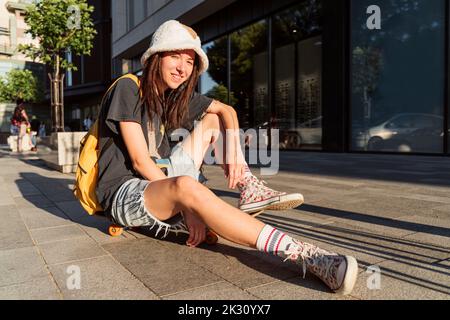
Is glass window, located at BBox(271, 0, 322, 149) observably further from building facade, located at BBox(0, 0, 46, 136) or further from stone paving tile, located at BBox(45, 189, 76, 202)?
building facade, located at BBox(0, 0, 46, 136)

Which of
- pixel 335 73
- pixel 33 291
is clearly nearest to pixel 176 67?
pixel 33 291

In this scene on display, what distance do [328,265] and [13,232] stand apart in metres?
2.57

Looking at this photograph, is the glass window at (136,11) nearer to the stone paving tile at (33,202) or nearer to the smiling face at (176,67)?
the stone paving tile at (33,202)

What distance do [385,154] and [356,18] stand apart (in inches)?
159

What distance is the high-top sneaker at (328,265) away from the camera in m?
1.79

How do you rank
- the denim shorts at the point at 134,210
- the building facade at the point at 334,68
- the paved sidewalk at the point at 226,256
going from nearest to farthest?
the paved sidewalk at the point at 226,256 < the denim shorts at the point at 134,210 < the building facade at the point at 334,68

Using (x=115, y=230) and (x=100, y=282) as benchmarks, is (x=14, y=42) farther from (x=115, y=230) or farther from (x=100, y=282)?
(x=100, y=282)

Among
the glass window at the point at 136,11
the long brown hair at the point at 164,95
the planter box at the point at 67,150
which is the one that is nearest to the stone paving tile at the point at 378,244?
the long brown hair at the point at 164,95

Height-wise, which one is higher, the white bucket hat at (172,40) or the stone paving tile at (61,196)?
the white bucket hat at (172,40)

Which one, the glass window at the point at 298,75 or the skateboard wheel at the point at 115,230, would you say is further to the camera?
the glass window at the point at 298,75

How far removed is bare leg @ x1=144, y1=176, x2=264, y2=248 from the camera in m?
2.01

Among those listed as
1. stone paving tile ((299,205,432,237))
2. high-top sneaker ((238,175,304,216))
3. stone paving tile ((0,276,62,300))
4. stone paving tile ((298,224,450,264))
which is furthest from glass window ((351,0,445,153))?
stone paving tile ((0,276,62,300))

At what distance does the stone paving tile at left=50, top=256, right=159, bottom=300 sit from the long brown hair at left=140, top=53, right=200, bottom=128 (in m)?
1.04

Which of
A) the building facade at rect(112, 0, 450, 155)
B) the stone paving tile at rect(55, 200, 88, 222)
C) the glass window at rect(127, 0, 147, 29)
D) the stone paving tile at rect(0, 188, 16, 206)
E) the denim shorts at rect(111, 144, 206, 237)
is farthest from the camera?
the glass window at rect(127, 0, 147, 29)
